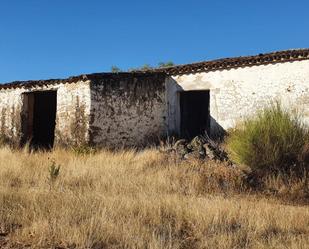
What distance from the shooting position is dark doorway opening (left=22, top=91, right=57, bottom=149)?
58.1ft

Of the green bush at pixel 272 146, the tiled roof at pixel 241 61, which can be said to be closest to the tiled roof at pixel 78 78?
the tiled roof at pixel 241 61

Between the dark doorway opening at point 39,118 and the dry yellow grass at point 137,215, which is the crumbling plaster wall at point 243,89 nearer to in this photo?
the dark doorway opening at point 39,118

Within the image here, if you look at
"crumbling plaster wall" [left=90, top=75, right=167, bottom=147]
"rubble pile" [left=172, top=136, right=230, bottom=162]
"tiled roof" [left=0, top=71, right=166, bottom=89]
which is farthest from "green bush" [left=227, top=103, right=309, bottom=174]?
"tiled roof" [left=0, top=71, right=166, bottom=89]

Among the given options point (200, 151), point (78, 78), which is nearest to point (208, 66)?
point (200, 151)

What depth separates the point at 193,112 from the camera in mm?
18984

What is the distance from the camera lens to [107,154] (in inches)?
556

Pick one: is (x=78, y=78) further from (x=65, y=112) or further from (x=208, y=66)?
(x=208, y=66)

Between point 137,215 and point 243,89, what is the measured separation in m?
10.0

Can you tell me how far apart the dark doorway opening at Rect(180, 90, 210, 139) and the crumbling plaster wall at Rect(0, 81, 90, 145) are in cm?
421

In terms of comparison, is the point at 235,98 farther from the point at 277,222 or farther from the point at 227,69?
the point at 277,222

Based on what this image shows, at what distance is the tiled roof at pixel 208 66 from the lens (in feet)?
49.0

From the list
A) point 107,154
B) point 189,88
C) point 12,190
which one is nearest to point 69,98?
point 107,154

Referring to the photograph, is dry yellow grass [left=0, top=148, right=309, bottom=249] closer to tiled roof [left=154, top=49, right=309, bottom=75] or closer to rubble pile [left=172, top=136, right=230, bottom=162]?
rubble pile [left=172, top=136, right=230, bottom=162]

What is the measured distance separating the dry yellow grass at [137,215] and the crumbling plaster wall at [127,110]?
5112 mm
